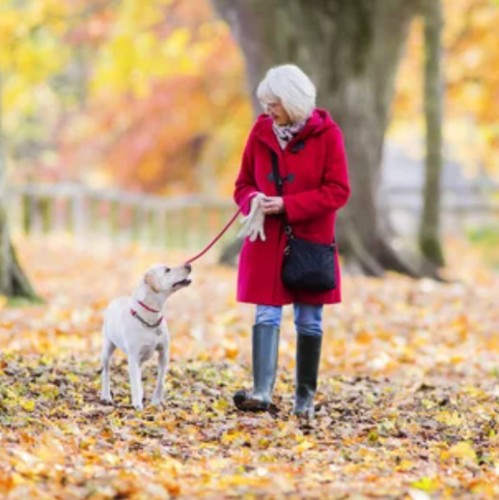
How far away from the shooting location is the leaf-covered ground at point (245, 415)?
5.11 m

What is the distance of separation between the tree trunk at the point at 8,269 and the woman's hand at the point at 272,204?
5.55 metres

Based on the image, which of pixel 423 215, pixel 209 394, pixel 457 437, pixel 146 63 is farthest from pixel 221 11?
pixel 457 437

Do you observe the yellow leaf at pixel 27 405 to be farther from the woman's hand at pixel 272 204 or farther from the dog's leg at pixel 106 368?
the woman's hand at pixel 272 204

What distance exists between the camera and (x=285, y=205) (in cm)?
661

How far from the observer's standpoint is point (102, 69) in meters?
22.5

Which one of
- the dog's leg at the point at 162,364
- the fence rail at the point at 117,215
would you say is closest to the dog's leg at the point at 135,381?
the dog's leg at the point at 162,364

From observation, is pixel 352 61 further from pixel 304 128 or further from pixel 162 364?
pixel 162 364

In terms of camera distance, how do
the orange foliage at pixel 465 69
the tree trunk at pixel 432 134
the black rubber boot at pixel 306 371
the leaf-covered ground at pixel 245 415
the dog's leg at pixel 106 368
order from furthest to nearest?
the orange foliage at pixel 465 69
the tree trunk at pixel 432 134
the dog's leg at pixel 106 368
the black rubber boot at pixel 306 371
the leaf-covered ground at pixel 245 415

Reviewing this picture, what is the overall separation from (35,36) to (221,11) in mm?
6061

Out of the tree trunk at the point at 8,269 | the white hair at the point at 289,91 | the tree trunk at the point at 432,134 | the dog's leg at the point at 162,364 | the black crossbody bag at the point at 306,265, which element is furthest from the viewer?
the tree trunk at the point at 432,134

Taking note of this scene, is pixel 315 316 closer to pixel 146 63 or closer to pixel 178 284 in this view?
pixel 178 284

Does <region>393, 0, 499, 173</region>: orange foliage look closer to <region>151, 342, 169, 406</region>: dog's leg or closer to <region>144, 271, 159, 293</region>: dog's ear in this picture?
<region>151, 342, 169, 406</region>: dog's leg

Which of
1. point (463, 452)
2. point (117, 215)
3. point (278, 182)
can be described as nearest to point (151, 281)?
point (278, 182)

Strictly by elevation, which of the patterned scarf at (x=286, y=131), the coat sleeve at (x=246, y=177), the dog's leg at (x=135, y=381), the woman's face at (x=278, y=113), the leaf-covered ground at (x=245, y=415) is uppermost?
the woman's face at (x=278, y=113)
